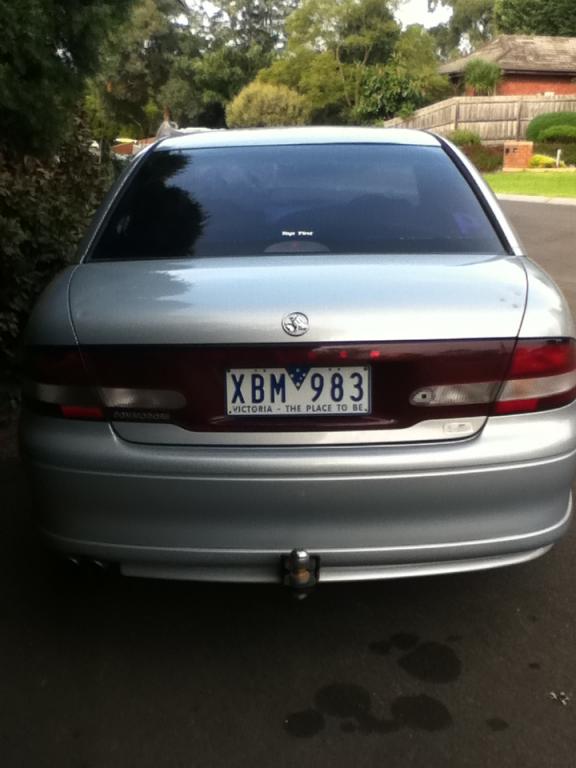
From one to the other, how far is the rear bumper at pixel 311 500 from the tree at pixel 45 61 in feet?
11.9

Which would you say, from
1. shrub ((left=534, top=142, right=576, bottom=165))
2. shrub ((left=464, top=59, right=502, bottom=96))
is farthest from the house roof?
shrub ((left=534, top=142, right=576, bottom=165))

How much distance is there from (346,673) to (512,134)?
41.4m

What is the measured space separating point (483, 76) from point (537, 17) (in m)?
26.6

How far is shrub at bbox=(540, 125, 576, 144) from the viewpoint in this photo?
1417 inches

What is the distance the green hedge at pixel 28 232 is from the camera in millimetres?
5465

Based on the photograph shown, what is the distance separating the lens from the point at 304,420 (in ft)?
8.62

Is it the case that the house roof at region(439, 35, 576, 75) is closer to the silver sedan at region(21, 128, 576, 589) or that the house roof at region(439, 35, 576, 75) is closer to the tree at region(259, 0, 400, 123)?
the tree at region(259, 0, 400, 123)

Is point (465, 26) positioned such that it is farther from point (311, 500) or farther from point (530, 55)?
point (311, 500)

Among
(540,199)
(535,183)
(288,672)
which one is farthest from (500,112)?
(288,672)

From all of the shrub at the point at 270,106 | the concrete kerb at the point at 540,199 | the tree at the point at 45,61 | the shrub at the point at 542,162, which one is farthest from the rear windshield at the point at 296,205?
the shrub at the point at 270,106

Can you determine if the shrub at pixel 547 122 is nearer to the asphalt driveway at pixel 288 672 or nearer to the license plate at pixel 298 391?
the asphalt driveway at pixel 288 672

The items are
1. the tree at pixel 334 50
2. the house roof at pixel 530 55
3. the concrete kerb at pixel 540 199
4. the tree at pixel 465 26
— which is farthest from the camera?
the tree at pixel 465 26

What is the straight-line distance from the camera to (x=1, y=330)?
5.43 m

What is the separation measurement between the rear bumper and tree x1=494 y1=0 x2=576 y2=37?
247 feet
